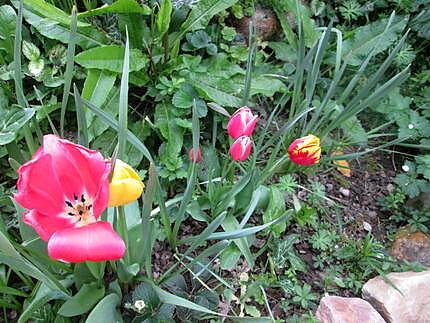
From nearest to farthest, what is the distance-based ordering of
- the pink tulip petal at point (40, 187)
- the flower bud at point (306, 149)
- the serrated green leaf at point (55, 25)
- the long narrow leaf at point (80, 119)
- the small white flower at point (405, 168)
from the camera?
the pink tulip petal at point (40, 187), the long narrow leaf at point (80, 119), the flower bud at point (306, 149), the serrated green leaf at point (55, 25), the small white flower at point (405, 168)

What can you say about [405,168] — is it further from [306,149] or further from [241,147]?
[241,147]

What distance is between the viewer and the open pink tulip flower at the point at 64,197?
803mm

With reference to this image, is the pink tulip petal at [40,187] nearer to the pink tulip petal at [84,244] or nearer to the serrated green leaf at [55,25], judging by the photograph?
the pink tulip petal at [84,244]

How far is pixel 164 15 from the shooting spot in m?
1.65

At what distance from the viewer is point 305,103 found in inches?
64.6

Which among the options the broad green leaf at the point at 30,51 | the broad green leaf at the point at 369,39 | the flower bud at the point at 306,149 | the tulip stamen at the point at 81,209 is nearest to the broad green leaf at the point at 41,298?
the tulip stamen at the point at 81,209

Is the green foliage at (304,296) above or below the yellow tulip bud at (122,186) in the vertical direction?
below

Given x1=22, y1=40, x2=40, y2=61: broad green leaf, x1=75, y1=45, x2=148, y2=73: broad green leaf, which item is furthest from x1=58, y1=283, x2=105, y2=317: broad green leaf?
x1=22, y1=40, x2=40, y2=61: broad green leaf

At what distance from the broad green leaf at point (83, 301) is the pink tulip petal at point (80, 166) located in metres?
0.43

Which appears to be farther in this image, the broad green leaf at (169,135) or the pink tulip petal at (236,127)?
the broad green leaf at (169,135)

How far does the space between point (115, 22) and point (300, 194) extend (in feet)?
3.02

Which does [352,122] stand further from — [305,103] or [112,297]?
[112,297]

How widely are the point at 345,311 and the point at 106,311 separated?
72cm

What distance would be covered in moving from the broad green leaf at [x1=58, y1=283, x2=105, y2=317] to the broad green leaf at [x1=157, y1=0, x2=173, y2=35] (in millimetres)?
874
